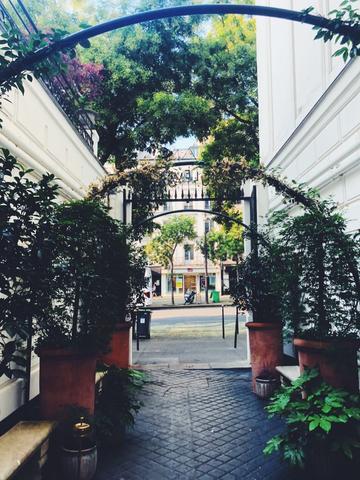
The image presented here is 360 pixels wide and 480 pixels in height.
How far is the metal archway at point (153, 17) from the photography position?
2.74 meters

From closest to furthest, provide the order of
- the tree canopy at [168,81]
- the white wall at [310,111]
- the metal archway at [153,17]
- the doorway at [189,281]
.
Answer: the metal archway at [153,17], the white wall at [310,111], the tree canopy at [168,81], the doorway at [189,281]

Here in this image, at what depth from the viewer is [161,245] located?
3656 cm

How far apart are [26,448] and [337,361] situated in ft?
9.09

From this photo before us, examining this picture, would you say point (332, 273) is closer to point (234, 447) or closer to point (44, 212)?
point (234, 447)

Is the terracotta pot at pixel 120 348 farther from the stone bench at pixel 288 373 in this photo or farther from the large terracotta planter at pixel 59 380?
the large terracotta planter at pixel 59 380

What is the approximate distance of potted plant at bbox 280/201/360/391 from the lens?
384 centimetres

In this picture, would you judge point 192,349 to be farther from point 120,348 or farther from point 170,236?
point 170,236

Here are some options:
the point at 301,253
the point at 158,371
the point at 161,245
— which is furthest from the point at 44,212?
the point at 161,245

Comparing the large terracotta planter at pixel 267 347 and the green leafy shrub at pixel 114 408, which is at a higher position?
the large terracotta planter at pixel 267 347

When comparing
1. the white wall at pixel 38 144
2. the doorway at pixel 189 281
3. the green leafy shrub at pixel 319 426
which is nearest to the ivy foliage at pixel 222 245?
the doorway at pixel 189 281

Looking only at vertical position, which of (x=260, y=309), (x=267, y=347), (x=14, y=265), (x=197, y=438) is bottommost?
(x=197, y=438)

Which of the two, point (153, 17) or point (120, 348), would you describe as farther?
point (120, 348)

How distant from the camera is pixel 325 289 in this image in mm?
4270

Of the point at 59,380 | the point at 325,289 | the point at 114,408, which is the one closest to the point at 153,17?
the point at 325,289
